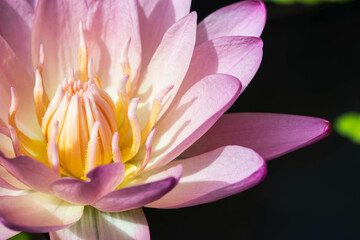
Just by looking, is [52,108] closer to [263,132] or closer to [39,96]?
[39,96]

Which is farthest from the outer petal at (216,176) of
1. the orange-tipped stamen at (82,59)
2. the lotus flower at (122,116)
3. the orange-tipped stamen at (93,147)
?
the orange-tipped stamen at (82,59)

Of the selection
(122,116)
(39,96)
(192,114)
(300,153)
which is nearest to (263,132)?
(192,114)

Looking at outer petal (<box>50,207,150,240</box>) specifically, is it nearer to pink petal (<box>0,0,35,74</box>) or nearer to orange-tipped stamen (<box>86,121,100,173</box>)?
orange-tipped stamen (<box>86,121,100,173</box>)

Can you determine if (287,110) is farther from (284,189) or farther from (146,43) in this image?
(146,43)

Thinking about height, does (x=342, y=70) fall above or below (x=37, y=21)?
below

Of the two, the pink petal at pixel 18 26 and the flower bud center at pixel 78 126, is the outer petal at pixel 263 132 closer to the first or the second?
the flower bud center at pixel 78 126

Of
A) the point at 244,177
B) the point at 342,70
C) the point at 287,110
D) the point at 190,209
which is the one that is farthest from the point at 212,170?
the point at 342,70
